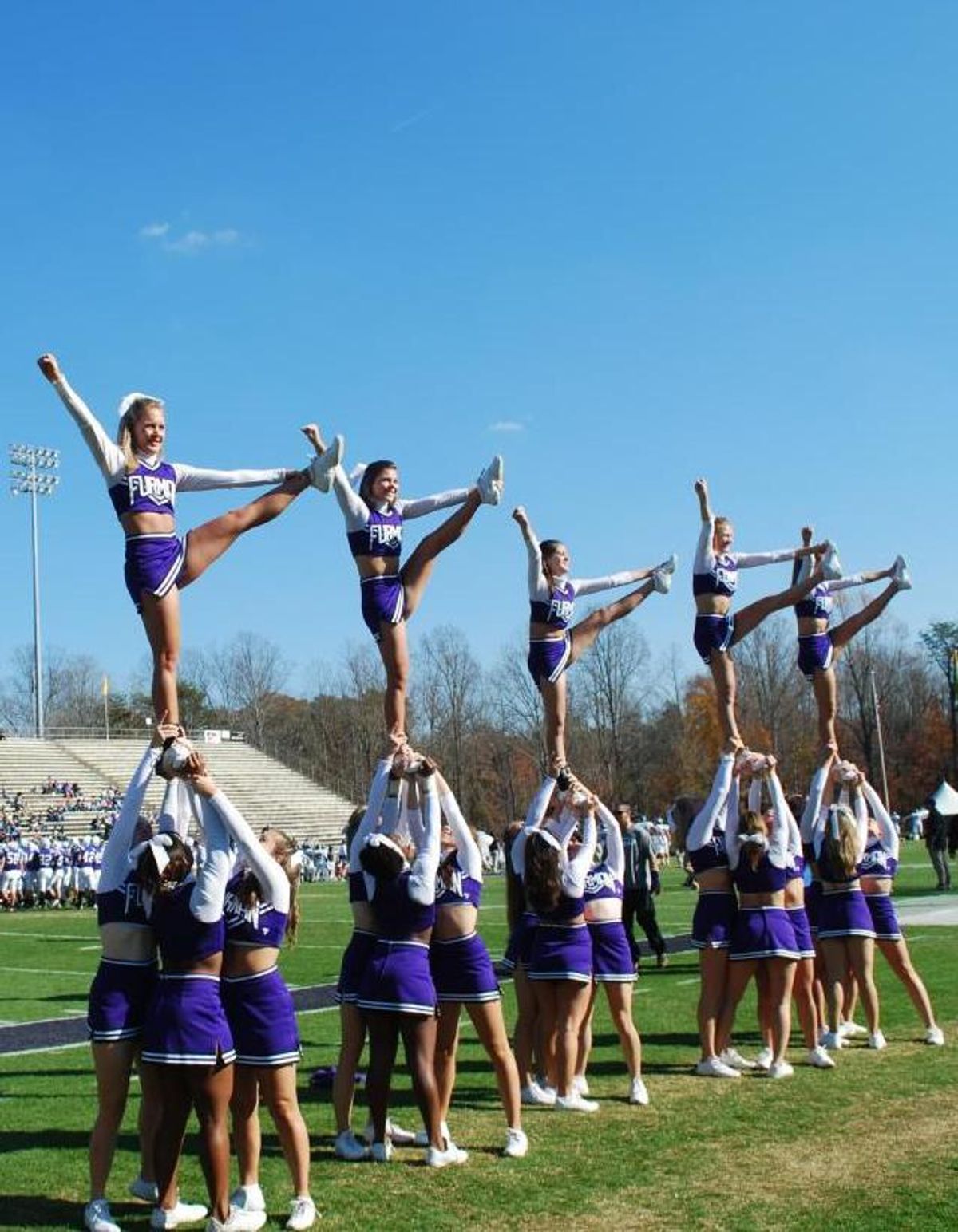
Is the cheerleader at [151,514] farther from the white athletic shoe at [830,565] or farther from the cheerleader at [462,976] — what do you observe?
the white athletic shoe at [830,565]

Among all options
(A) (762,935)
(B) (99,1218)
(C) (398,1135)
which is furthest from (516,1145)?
(A) (762,935)

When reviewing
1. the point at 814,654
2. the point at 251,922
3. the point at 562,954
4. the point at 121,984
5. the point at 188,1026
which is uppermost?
the point at 814,654

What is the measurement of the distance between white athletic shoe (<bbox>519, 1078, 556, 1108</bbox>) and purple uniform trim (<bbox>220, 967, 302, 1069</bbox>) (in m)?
3.04

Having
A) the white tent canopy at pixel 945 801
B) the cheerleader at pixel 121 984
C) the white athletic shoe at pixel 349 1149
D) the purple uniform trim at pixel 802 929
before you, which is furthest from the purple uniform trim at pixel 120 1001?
the white tent canopy at pixel 945 801

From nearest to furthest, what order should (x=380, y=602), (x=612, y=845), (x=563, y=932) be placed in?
(x=380, y=602), (x=563, y=932), (x=612, y=845)

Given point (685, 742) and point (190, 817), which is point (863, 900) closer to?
point (190, 817)

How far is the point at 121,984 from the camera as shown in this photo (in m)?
6.52

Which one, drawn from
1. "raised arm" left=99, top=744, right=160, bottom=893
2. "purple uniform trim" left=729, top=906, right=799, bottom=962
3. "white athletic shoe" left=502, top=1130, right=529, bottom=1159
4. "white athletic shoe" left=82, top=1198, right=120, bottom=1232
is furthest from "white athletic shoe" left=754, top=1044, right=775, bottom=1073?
"raised arm" left=99, top=744, right=160, bottom=893

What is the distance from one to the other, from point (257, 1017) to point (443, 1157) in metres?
1.65

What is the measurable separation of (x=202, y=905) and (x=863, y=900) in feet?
21.3

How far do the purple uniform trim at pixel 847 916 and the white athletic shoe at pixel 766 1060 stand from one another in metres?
1.10

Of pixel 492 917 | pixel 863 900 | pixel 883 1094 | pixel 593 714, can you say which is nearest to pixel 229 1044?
pixel 883 1094

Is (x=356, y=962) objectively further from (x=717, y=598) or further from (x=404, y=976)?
(x=717, y=598)

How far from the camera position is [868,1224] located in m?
6.09
